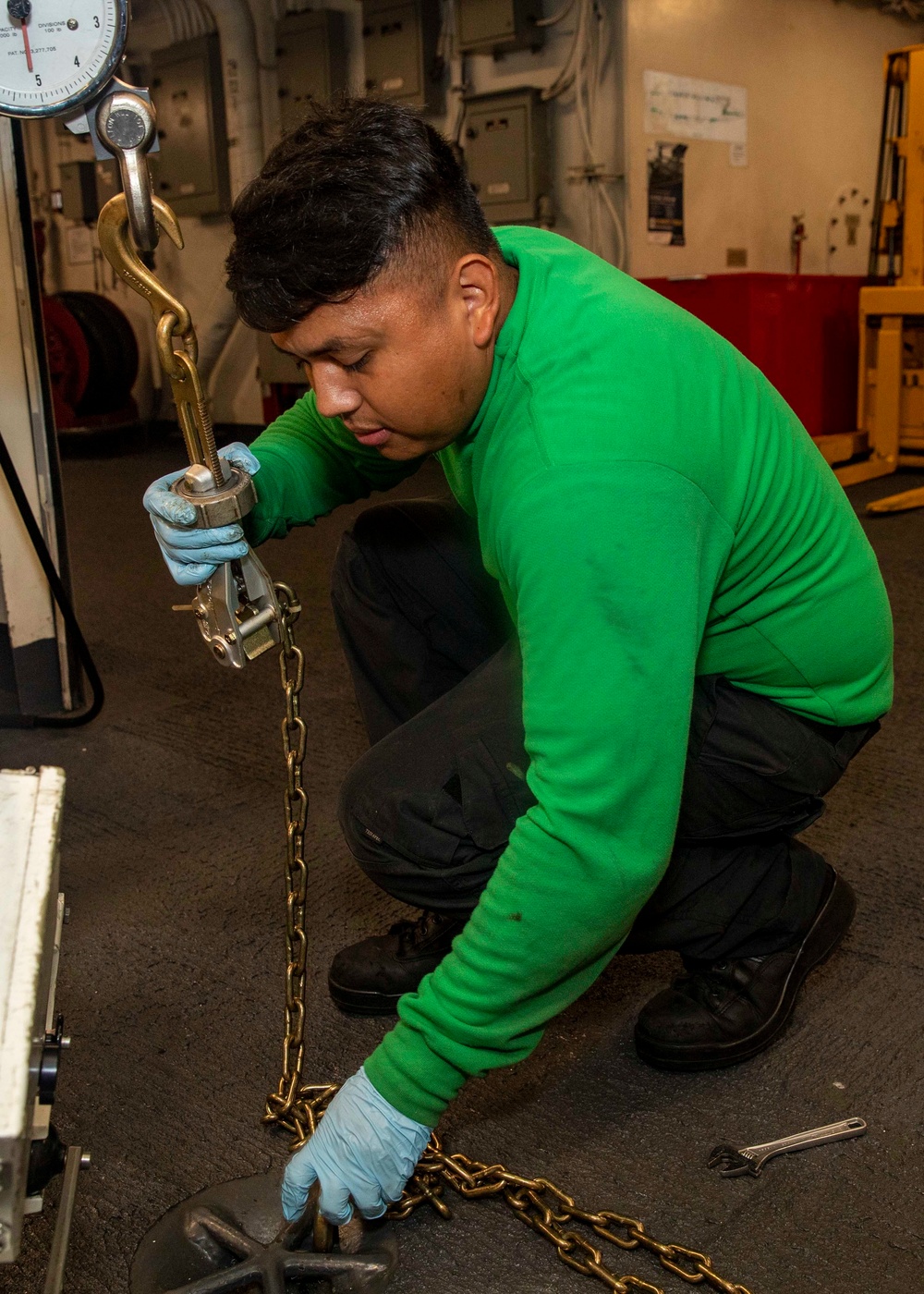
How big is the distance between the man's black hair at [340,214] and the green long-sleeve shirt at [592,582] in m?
0.12

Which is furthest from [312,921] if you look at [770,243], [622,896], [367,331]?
[770,243]

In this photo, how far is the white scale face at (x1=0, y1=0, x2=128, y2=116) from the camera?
122cm

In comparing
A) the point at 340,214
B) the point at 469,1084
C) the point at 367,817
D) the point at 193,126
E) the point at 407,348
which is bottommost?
the point at 469,1084

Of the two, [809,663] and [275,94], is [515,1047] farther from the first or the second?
[275,94]

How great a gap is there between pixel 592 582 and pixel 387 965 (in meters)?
0.72

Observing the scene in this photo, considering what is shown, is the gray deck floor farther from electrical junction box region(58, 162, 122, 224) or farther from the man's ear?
electrical junction box region(58, 162, 122, 224)

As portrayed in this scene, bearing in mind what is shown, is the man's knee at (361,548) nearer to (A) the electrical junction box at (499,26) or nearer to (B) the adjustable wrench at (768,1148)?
(B) the adjustable wrench at (768,1148)

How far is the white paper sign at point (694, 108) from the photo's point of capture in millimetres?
4945

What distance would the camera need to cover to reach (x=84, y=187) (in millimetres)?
6355

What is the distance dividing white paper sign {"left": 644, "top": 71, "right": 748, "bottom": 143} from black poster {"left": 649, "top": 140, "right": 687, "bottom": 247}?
8cm

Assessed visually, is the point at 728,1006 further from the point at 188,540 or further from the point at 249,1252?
the point at 188,540

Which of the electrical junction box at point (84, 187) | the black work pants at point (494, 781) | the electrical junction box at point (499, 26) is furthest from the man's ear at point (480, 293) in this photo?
the electrical junction box at point (84, 187)

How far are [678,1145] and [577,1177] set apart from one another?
11 cm

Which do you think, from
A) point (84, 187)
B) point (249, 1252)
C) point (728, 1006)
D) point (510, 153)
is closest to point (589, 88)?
point (510, 153)
